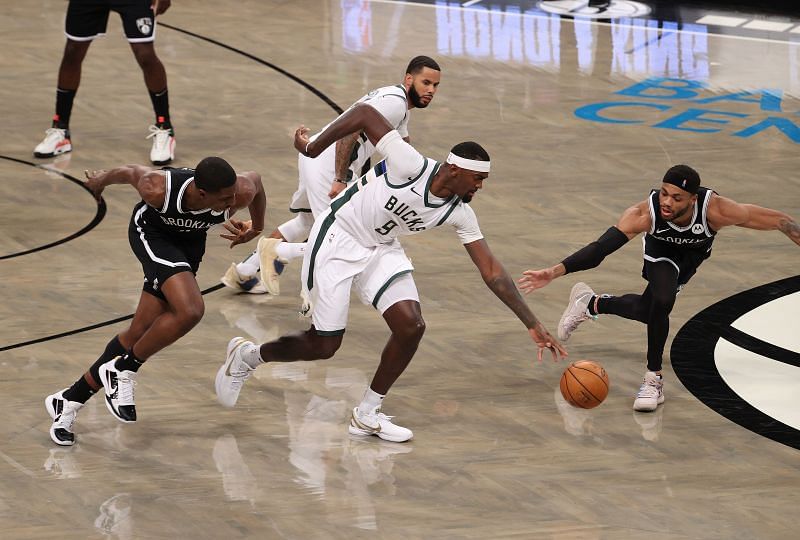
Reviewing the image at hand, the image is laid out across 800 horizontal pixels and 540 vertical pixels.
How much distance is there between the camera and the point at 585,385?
8.01 meters

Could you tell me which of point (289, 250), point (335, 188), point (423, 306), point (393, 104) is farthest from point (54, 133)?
point (393, 104)

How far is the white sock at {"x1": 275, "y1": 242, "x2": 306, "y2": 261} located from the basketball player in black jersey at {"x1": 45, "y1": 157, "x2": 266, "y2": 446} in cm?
129

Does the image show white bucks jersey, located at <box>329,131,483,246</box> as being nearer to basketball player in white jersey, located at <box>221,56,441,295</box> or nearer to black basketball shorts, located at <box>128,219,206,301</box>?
basketball player in white jersey, located at <box>221,56,441,295</box>

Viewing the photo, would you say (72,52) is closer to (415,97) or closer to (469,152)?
(415,97)

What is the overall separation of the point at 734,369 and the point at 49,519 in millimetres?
4014

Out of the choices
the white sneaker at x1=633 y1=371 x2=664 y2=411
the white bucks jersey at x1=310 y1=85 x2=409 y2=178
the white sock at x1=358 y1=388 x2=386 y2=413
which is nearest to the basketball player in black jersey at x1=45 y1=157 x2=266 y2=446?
the white sock at x1=358 y1=388 x2=386 y2=413

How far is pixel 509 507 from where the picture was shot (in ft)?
22.8

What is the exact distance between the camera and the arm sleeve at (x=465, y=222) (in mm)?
7570

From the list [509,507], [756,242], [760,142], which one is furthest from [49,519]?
[760,142]

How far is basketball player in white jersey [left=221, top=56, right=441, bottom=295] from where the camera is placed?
28.4 ft

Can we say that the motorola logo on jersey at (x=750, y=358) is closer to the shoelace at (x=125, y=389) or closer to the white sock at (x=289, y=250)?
the white sock at (x=289, y=250)

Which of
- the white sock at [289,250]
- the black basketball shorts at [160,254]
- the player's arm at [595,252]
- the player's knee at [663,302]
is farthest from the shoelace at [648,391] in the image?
the black basketball shorts at [160,254]

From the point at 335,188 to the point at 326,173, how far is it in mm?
504

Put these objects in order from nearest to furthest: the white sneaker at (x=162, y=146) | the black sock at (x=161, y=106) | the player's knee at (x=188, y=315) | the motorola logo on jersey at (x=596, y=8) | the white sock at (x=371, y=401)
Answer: the player's knee at (x=188, y=315) < the white sock at (x=371, y=401) < the white sneaker at (x=162, y=146) < the black sock at (x=161, y=106) < the motorola logo on jersey at (x=596, y=8)
